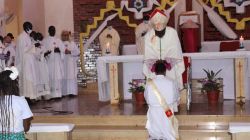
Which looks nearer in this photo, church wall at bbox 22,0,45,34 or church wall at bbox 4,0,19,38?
church wall at bbox 4,0,19,38

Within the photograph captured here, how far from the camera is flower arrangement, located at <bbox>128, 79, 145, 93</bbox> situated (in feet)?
27.3

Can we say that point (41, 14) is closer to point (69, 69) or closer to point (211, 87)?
point (69, 69)

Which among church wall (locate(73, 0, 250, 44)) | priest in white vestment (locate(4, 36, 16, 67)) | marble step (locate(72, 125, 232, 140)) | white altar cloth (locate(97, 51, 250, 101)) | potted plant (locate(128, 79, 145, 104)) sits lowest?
marble step (locate(72, 125, 232, 140))

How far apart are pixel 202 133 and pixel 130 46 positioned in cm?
547

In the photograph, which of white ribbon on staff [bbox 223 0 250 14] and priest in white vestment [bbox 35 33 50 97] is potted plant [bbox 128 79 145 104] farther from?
white ribbon on staff [bbox 223 0 250 14]

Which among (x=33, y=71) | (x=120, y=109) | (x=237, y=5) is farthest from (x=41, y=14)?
(x=120, y=109)

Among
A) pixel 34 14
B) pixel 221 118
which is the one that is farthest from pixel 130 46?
pixel 221 118

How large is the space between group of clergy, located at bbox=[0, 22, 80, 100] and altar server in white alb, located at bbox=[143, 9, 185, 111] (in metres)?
2.98

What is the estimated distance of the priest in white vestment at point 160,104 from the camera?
541 centimetres

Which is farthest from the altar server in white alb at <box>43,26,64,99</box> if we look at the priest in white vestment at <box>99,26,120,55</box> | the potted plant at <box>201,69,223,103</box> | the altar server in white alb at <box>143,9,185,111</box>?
the altar server in white alb at <box>143,9,185,111</box>

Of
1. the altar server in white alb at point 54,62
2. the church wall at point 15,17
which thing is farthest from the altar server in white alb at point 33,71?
the church wall at point 15,17

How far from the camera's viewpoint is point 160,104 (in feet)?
17.8

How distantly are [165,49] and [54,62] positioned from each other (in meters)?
4.31

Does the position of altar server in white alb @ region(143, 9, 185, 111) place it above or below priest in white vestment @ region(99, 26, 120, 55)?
below
